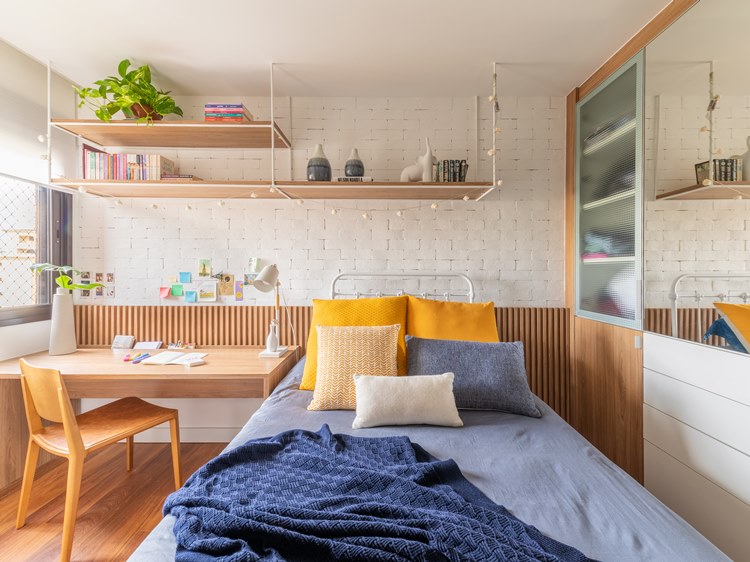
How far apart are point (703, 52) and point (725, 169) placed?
0.51 m

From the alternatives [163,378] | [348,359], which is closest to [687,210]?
[348,359]

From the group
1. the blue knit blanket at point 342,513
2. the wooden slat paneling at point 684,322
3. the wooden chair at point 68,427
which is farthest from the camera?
the wooden chair at point 68,427

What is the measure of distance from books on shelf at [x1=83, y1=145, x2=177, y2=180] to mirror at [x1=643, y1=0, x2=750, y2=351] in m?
2.86

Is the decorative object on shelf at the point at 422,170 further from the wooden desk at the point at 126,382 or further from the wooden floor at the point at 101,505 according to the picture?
the wooden floor at the point at 101,505

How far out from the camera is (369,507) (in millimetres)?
1117

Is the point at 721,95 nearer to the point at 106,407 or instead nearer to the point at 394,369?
the point at 394,369

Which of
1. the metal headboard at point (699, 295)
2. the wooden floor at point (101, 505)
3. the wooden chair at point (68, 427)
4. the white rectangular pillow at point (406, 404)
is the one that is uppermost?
the metal headboard at point (699, 295)

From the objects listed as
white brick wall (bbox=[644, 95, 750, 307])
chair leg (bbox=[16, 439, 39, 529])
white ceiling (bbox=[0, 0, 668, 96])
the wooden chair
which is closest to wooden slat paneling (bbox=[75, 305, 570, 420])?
the wooden chair

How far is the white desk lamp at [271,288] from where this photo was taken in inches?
102

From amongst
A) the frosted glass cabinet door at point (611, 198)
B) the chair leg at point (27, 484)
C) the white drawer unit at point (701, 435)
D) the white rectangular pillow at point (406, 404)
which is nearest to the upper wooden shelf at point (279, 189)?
the frosted glass cabinet door at point (611, 198)

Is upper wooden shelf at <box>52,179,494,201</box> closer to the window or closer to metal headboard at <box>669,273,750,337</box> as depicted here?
the window

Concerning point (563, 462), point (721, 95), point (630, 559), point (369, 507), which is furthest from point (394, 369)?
point (721, 95)

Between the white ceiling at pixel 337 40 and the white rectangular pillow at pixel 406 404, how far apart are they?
1758 mm

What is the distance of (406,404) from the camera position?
1.90 m
